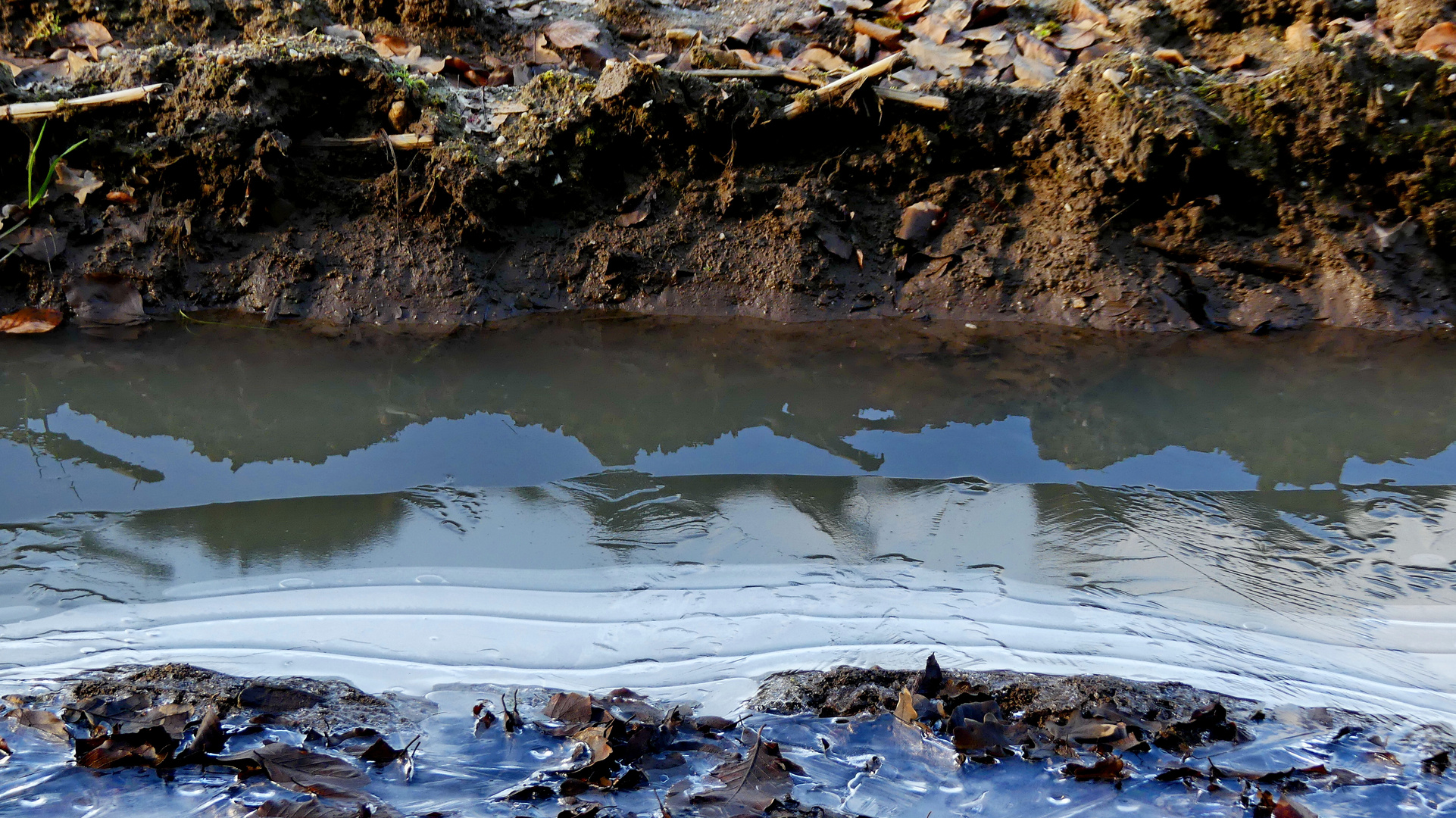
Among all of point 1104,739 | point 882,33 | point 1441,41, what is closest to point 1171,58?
A: point 1441,41

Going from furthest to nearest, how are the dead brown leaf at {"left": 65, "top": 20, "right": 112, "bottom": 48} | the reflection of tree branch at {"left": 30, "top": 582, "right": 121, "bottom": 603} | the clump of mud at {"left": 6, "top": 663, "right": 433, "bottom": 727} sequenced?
the dead brown leaf at {"left": 65, "top": 20, "right": 112, "bottom": 48} < the reflection of tree branch at {"left": 30, "top": 582, "right": 121, "bottom": 603} < the clump of mud at {"left": 6, "top": 663, "right": 433, "bottom": 727}

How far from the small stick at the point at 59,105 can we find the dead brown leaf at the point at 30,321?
0.67 meters

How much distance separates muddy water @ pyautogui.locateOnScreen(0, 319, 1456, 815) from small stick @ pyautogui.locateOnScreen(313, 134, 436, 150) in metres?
0.75

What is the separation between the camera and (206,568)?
224cm

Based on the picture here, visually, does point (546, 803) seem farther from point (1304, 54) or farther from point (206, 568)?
point (1304, 54)

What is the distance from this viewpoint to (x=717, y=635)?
2.10 m

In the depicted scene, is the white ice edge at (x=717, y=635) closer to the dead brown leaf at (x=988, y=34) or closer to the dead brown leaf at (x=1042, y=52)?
the dead brown leaf at (x=1042, y=52)

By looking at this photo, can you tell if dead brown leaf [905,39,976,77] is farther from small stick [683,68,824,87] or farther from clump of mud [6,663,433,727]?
clump of mud [6,663,433,727]

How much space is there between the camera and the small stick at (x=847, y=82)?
330 cm

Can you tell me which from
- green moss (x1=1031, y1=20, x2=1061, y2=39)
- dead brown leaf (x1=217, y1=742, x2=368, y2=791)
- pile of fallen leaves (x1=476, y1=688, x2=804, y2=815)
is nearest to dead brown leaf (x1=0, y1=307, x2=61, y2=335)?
dead brown leaf (x1=217, y1=742, x2=368, y2=791)

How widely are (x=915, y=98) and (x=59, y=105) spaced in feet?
9.88

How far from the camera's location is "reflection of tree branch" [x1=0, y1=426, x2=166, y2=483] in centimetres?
256

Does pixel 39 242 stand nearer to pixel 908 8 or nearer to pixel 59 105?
pixel 59 105

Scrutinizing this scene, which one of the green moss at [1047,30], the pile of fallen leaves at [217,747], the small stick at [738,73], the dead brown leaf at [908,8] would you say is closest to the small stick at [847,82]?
the small stick at [738,73]
